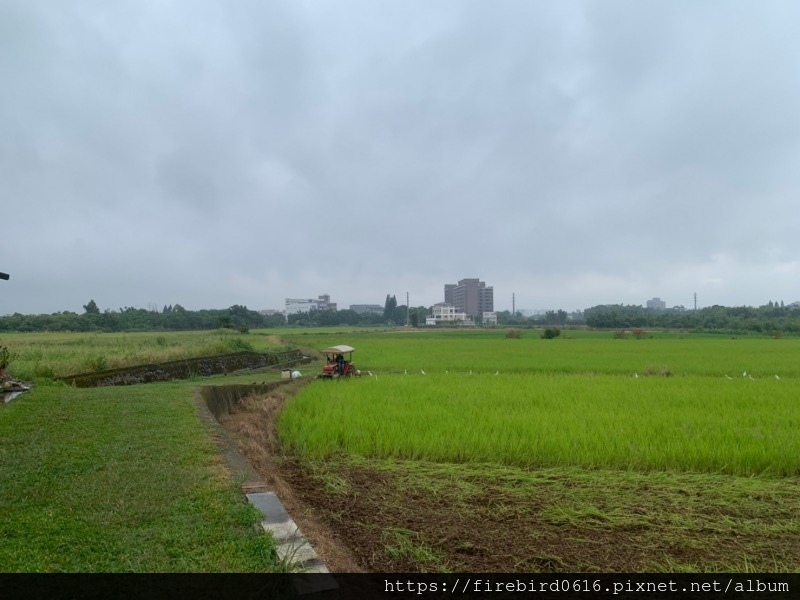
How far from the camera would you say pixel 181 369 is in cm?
1480

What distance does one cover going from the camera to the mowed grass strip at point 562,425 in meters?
5.61

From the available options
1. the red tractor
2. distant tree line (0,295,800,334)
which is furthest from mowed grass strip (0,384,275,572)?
distant tree line (0,295,800,334)

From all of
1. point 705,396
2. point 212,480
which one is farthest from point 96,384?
point 705,396

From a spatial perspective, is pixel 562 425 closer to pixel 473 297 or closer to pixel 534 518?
pixel 534 518

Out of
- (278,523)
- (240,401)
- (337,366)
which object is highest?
(337,366)

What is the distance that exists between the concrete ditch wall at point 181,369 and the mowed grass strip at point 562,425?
541cm

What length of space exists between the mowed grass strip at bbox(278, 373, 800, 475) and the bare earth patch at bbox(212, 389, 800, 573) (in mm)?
410

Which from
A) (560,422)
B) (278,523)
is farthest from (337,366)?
(278,523)

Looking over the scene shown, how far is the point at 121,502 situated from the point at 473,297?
127910 mm

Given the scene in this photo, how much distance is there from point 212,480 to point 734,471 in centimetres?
530

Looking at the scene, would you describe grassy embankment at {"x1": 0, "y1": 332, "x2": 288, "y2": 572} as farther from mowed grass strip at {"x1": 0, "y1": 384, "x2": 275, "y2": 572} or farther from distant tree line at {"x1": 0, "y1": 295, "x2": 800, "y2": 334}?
distant tree line at {"x1": 0, "y1": 295, "x2": 800, "y2": 334}

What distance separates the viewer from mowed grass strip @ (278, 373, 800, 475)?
5609 mm
